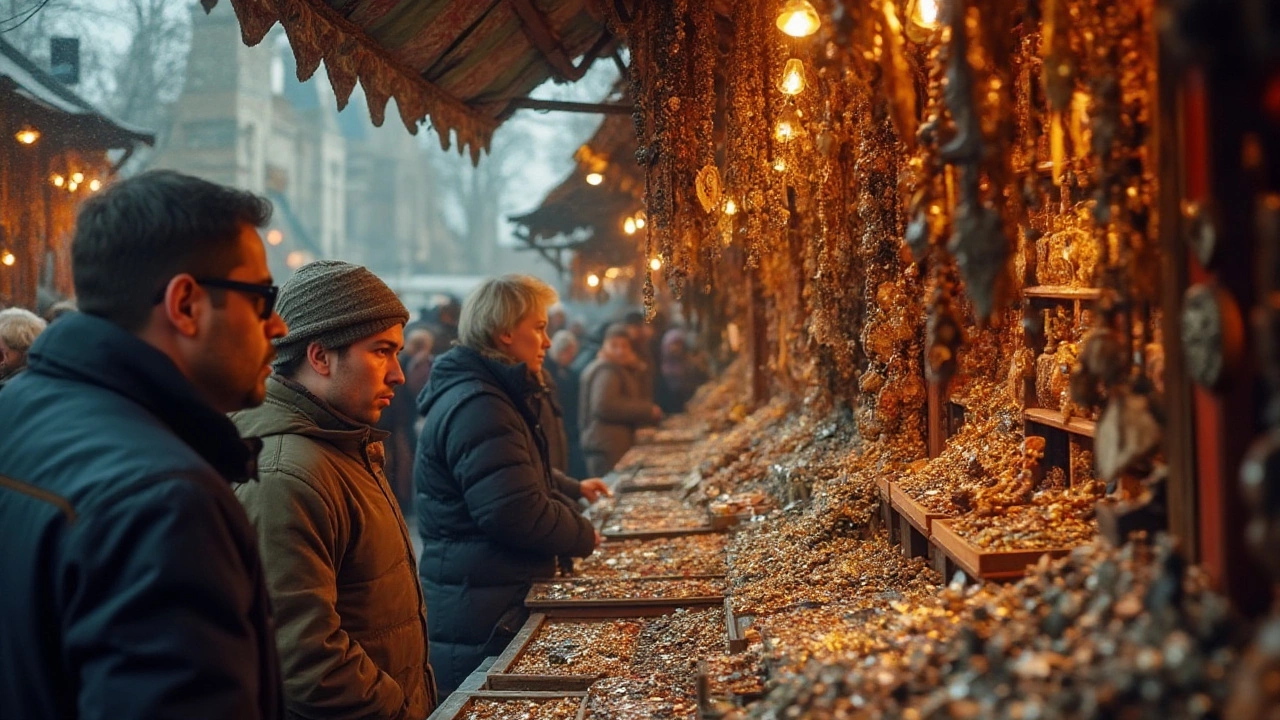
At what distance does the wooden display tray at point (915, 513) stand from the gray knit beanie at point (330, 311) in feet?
4.82

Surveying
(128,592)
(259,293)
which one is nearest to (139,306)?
(259,293)

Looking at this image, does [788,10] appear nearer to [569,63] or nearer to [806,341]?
[569,63]

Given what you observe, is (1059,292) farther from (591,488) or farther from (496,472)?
(591,488)

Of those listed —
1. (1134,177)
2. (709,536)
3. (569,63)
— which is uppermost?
(569,63)

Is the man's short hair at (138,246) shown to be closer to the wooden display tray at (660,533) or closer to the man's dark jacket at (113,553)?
the man's dark jacket at (113,553)

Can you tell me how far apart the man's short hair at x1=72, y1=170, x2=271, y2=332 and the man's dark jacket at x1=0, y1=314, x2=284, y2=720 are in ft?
0.18

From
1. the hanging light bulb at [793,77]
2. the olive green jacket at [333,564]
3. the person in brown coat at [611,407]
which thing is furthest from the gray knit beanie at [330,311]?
the person in brown coat at [611,407]

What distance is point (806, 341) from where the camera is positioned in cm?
561

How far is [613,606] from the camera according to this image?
3848 millimetres

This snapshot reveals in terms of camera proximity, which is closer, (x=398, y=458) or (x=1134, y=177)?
(x=1134, y=177)

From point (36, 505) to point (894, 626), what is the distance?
1437mm

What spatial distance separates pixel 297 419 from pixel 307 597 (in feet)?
1.56

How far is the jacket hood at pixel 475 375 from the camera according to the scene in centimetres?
400

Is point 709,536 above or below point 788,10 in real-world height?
below
